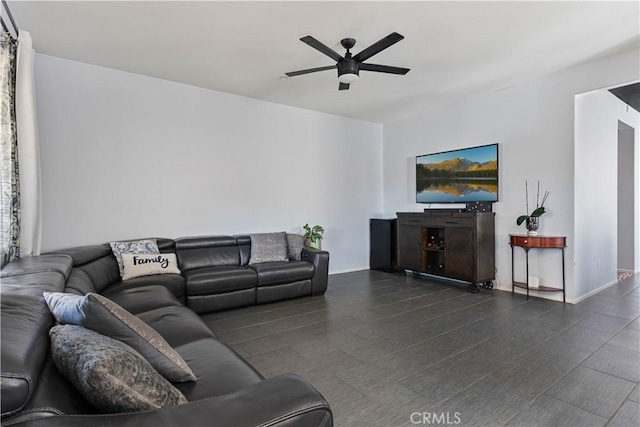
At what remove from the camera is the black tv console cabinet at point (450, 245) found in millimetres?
4312

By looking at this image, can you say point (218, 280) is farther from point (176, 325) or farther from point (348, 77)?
point (348, 77)

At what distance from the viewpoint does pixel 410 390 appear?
80.4 inches

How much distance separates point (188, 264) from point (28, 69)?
2.37 metres

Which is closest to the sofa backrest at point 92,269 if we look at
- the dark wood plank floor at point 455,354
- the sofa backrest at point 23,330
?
the sofa backrest at point 23,330

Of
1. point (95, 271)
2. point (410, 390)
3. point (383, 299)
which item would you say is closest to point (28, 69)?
point (95, 271)

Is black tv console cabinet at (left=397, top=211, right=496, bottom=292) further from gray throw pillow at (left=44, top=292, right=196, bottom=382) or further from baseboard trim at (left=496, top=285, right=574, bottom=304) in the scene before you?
gray throw pillow at (left=44, top=292, right=196, bottom=382)

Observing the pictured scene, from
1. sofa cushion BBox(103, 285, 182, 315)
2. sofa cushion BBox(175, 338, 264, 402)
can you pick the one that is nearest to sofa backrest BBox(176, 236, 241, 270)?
sofa cushion BBox(103, 285, 182, 315)

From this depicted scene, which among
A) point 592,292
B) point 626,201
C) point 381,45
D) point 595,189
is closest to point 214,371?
point 381,45

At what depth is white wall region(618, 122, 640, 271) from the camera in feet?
17.8

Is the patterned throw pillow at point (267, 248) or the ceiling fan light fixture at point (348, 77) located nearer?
the ceiling fan light fixture at point (348, 77)

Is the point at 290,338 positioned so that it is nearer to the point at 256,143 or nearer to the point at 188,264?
the point at 188,264

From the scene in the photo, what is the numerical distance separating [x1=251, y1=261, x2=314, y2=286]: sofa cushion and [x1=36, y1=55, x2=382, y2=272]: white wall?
100cm

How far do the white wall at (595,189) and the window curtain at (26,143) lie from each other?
5674 millimetres

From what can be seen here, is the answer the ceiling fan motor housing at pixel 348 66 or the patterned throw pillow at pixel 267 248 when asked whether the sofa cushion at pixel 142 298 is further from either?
the ceiling fan motor housing at pixel 348 66
